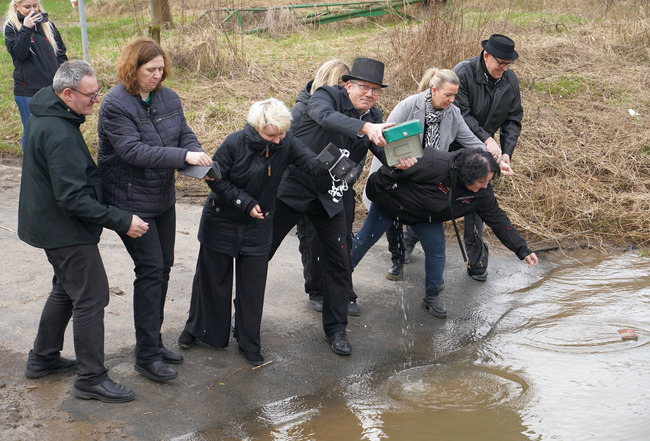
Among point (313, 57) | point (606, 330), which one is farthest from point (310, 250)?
point (313, 57)

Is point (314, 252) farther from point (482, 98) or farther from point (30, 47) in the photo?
point (30, 47)

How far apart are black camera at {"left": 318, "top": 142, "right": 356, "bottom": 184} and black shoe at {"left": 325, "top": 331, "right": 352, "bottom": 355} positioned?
3.86 ft

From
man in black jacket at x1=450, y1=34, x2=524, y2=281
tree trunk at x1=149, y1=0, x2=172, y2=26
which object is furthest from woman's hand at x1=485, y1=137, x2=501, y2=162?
tree trunk at x1=149, y1=0, x2=172, y2=26

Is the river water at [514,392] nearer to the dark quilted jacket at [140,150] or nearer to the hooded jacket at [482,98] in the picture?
the dark quilted jacket at [140,150]

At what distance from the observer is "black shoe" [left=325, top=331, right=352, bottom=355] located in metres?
4.88

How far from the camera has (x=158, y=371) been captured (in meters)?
4.28

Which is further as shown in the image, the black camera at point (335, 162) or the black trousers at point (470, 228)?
the black trousers at point (470, 228)

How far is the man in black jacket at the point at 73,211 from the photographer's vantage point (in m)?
3.67

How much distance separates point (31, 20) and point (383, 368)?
16.2 ft

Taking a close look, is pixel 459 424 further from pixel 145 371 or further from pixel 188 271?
pixel 188 271

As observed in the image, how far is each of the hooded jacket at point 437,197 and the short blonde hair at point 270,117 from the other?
1.35 metres

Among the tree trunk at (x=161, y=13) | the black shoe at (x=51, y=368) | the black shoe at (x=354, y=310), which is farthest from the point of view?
the tree trunk at (x=161, y=13)

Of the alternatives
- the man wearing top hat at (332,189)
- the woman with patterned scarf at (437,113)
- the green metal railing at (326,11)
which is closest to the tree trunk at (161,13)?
the green metal railing at (326,11)

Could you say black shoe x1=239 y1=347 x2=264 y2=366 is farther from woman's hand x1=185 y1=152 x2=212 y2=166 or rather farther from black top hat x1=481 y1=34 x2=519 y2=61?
black top hat x1=481 y1=34 x2=519 y2=61
